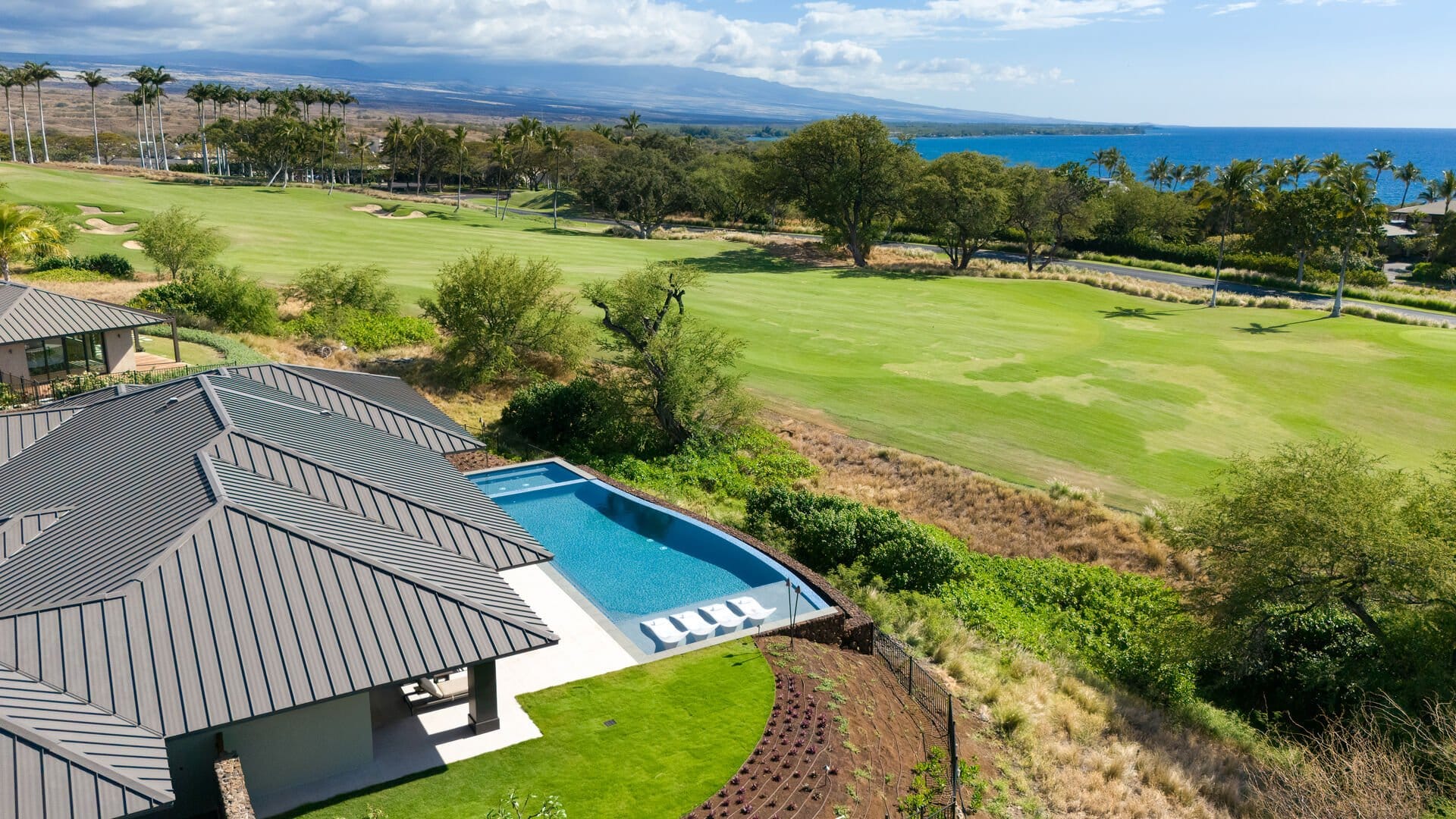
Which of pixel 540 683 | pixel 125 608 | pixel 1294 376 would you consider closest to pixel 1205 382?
pixel 1294 376

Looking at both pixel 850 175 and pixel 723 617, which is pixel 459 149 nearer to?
pixel 850 175

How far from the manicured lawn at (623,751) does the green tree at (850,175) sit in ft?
189

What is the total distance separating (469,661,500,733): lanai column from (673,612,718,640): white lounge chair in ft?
14.4

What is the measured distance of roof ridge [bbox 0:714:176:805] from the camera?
9.48 m

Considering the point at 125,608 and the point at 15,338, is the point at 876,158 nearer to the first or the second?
the point at 15,338

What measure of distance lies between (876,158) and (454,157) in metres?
56.3

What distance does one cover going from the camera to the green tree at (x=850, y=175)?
70.6m

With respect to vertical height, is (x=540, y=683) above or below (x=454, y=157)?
below

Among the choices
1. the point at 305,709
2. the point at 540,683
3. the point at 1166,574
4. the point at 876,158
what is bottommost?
the point at 1166,574

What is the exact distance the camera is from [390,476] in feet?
55.0

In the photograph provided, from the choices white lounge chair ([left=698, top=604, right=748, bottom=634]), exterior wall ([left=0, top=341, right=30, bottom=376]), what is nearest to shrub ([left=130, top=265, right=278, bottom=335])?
exterior wall ([left=0, top=341, right=30, bottom=376])

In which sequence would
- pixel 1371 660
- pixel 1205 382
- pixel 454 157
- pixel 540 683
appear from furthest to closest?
pixel 454 157 < pixel 1205 382 < pixel 1371 660 < pixel 540 683

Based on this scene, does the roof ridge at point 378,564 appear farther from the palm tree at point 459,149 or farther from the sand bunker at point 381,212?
the palm tree at point 459,149

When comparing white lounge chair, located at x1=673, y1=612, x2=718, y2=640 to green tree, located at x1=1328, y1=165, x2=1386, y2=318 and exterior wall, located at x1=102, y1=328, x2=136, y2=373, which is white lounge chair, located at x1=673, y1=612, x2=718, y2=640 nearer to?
exterior wall, located at x1=102, y1=328, x2=136, y2=373
